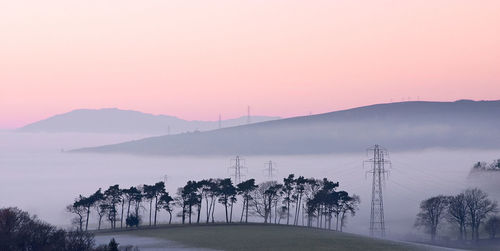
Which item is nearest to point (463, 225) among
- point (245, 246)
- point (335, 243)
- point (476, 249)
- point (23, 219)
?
point (476, 249)

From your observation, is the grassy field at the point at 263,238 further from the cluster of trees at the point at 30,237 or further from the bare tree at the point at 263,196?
the cluster of trees at the point at 30,237

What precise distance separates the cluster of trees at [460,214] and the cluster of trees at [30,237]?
85.6 m

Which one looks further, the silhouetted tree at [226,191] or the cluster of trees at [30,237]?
the silhouetted tree at [226,191]

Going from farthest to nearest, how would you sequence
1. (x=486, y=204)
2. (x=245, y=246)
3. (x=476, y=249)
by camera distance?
(x=486, y=204) < (x=476, y=249) < (x=245, y=246)

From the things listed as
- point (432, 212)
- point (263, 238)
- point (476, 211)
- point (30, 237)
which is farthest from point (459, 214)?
point (30, 237)

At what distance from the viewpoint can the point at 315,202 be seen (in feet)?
511

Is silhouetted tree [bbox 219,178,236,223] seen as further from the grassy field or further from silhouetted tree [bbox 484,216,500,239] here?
silhouetted tree [bbox 484,216,500,239]

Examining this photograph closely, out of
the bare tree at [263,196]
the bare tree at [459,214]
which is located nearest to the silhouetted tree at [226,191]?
the bare tree at [263,196]

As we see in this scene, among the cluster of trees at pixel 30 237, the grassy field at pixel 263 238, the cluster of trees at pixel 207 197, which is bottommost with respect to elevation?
the grassy field at pixel 263 238

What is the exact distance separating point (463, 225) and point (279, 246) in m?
56.3

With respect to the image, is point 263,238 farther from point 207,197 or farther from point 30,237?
point 30,237

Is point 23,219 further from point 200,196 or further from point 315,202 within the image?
point 315,202

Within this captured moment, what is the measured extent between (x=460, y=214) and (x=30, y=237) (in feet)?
308

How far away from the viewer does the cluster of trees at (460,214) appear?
149m
